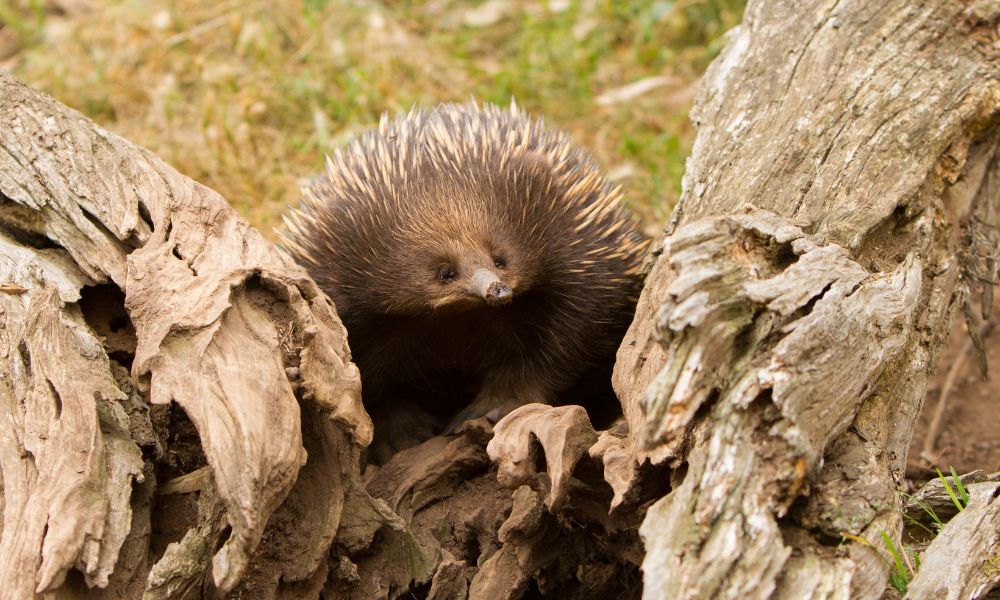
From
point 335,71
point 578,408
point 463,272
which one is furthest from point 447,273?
point 335,71

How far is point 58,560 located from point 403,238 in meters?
1.34

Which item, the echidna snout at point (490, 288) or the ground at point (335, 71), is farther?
the ground at point (335, 71)

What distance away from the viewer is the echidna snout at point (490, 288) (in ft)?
8.66

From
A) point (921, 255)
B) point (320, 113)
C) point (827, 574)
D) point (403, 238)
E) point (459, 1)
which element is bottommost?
point (827, 574)

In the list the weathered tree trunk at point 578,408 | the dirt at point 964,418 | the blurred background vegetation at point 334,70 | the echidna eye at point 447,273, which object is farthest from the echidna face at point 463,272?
the blurred background vegetation at point 334,70

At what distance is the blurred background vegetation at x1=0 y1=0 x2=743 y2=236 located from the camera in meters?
5.16

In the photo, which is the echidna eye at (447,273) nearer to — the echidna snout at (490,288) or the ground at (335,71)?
the echidna snout at (490,288)

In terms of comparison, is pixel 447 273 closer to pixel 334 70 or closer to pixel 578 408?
pixel 578 408

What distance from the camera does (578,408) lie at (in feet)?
8.31

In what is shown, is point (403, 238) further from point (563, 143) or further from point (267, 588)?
point (267, 588)

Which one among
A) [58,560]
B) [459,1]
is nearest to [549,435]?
[58,560]

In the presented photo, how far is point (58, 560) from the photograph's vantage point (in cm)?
197

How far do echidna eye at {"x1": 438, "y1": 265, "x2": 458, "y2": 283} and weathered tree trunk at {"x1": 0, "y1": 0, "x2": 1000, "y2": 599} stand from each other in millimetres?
439

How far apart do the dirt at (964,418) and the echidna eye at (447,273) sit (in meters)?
1.61
